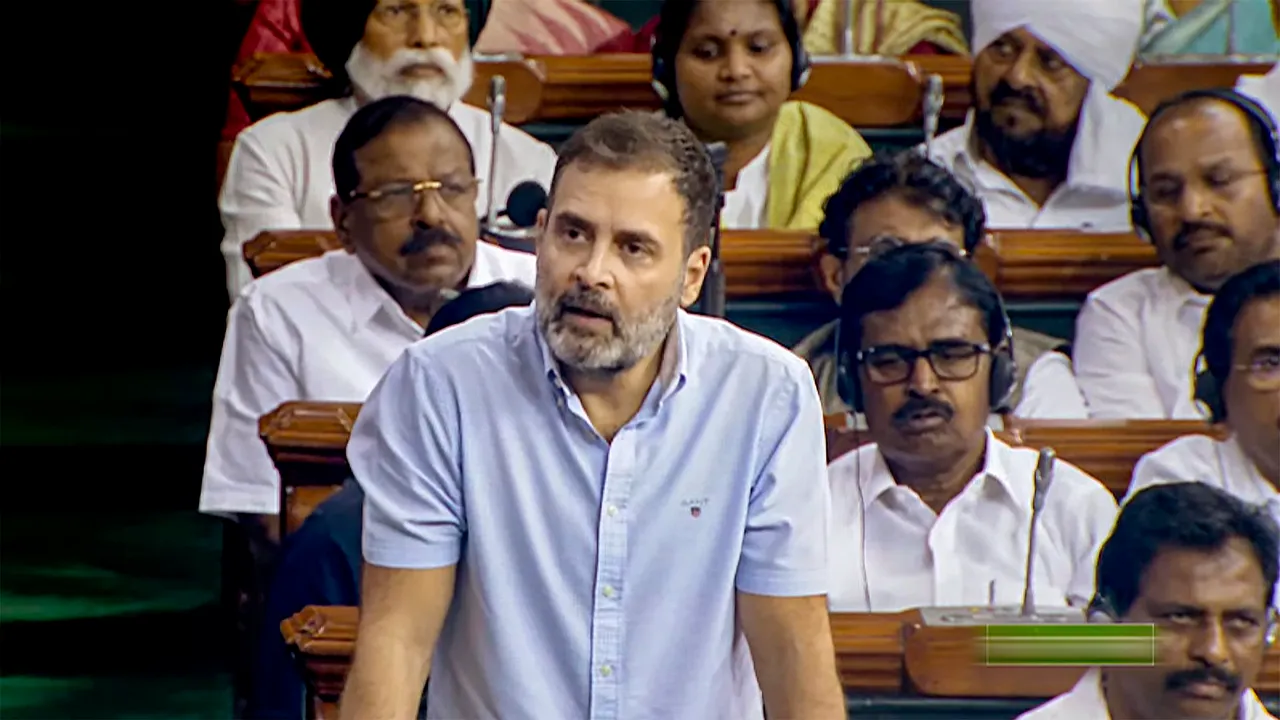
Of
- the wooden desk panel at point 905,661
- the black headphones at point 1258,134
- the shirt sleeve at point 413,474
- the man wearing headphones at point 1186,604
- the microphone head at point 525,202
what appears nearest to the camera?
the shirt sleeve at point 413,474

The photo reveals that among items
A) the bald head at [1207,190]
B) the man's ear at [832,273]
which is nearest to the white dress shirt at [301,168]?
the man's ear at [832,273]

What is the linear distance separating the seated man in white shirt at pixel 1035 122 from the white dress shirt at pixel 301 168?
59 centimetres

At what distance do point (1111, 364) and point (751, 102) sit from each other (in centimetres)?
58

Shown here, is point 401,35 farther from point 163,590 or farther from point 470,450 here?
point 470,450

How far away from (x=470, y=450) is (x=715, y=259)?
1.16 meters

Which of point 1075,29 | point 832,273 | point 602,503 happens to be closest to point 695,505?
point 602,503

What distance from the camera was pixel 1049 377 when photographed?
2875mm

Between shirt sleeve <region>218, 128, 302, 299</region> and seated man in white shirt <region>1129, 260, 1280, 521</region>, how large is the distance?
3.81 ft

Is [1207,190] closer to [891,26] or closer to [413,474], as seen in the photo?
[891,26]

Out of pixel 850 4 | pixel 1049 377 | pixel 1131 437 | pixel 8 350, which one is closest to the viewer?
pixel 1131 437

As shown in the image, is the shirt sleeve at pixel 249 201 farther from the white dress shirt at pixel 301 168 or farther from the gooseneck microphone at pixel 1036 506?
the gooseneck microphone at pixel 1036 506

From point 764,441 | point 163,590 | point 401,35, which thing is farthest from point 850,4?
point 764,441

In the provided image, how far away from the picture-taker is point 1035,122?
130 inches

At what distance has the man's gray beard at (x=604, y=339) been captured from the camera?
1545 mm
